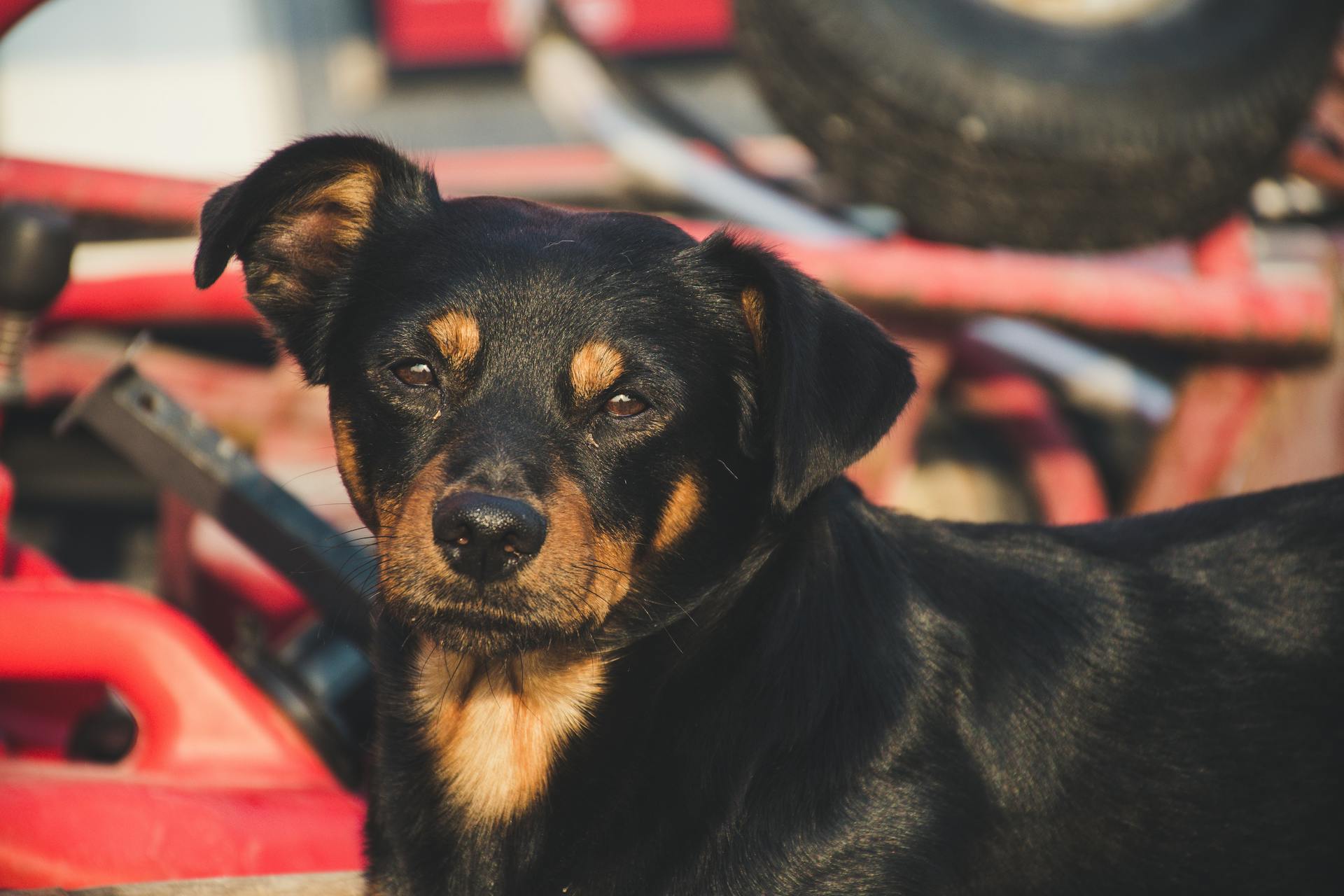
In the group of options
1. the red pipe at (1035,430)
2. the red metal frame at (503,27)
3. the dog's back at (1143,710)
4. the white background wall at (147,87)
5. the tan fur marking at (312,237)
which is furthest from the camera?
the red metal frame at (503,27)

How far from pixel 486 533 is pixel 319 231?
82cm

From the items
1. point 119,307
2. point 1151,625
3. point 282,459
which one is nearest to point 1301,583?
point 1151,625

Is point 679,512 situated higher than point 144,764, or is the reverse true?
point 679,512

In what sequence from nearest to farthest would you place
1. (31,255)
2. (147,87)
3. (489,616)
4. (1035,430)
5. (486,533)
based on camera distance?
1. (486,533)
2. (489,616)
3. (31,255)
4. (1035,430)
5. (147,87)

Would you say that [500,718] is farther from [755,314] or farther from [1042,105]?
[1042,105]

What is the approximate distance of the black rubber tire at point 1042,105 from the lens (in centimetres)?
341

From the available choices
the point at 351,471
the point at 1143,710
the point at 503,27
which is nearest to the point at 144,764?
the point at 351,471

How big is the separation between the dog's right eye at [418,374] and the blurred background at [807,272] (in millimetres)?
380

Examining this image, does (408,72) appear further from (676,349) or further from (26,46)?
(676,349)

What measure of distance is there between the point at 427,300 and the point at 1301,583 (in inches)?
57.4

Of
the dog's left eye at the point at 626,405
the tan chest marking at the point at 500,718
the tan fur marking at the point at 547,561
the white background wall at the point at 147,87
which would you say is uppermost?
the dog's left eye at the point at 626,405

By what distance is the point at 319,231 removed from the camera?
2.37m

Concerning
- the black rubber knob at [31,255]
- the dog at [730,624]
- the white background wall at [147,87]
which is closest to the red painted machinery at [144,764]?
the dog at [730,624]

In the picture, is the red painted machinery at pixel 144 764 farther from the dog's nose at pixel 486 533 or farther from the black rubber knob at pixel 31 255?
the dog's nose at pixel 486 533
